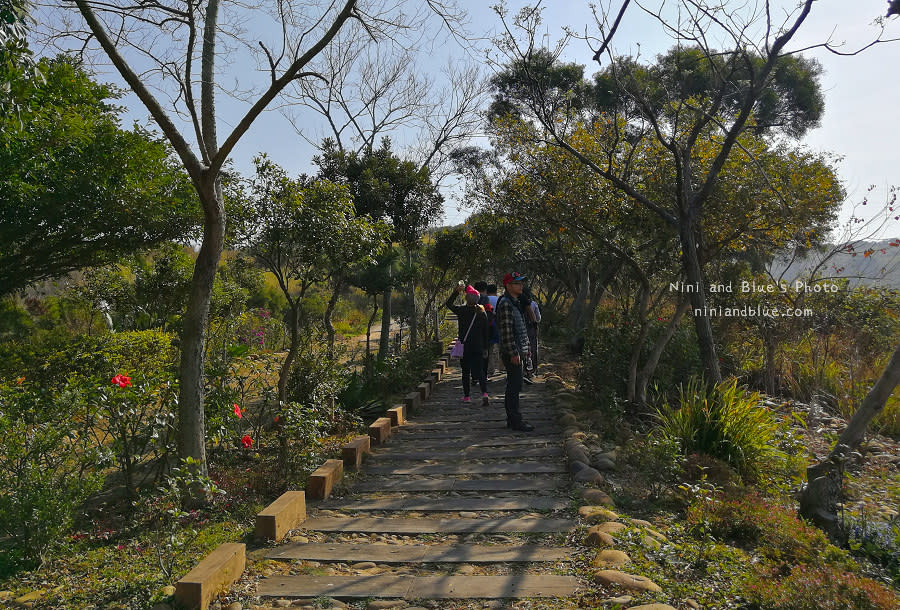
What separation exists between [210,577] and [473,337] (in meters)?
5.96

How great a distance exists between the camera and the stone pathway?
3545 millimetres

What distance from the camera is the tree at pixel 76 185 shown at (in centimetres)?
635

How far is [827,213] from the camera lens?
8.62 m

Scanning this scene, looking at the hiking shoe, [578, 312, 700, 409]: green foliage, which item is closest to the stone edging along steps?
the hiking shoe

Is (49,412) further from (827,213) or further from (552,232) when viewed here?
(827,213)

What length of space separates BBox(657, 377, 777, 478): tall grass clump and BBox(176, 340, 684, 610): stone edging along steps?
108cm

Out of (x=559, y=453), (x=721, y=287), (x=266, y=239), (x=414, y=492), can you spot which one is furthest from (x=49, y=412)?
(x=721, y=287)

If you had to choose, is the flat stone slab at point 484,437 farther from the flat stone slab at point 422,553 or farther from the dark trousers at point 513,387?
the flat stone slab at point 422,553

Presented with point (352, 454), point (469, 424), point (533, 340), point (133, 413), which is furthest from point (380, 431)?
point (533, 340)

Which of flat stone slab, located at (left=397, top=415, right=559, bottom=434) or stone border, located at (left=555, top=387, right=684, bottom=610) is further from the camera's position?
flat stone slab, located at (left=397, top=415, right=559, bottom=434)

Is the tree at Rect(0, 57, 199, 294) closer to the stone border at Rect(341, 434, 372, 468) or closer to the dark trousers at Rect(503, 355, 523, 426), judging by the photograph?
the stone border at Rect(341, 434, 372, 468)

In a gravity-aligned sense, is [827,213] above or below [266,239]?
above

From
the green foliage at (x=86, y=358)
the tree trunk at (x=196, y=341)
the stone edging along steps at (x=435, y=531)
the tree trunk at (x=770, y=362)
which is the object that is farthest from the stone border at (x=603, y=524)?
the tree trunk at (x=770, y=362)

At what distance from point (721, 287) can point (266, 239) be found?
31.6 feet
